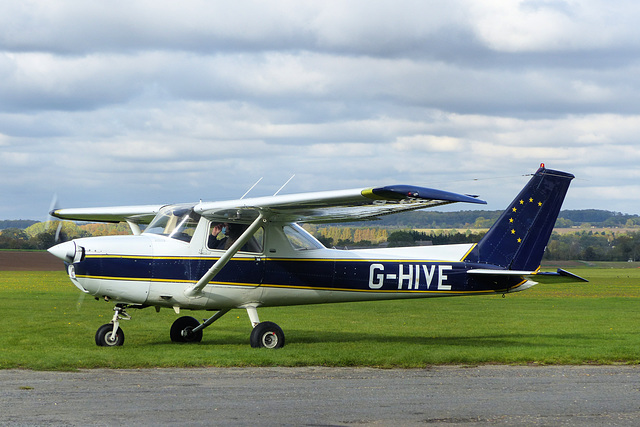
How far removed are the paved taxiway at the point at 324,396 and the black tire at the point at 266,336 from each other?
2.07 metres

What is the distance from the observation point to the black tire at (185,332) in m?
15.3

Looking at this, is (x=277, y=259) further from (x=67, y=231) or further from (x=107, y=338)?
(x=67, y=231)

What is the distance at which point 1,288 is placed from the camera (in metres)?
38.2

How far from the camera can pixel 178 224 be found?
1388cm

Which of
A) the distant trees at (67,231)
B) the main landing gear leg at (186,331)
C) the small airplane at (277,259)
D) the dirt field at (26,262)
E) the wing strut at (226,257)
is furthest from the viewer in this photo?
the dirt field at (26,262)

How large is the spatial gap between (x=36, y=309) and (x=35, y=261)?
54.7 m

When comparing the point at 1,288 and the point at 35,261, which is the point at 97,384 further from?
the point at 35,261

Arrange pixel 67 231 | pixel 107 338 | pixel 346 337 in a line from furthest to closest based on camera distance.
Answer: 1. pixel 346 337
2. pixel 67 231
3. pixel 107 338

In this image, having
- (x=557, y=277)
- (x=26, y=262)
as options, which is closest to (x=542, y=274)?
(x=557, y=277)

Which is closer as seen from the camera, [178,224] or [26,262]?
[178,224]

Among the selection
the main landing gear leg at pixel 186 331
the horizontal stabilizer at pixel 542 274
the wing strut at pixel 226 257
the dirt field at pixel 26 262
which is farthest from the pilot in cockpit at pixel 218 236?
the dirt field at pixel 26 262

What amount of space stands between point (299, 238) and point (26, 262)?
65437mm

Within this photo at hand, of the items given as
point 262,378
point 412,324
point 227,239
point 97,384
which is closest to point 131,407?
point 97,384

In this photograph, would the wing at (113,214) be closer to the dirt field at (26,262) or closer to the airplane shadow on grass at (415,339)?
the airplane shadow on grass at (415,339)
